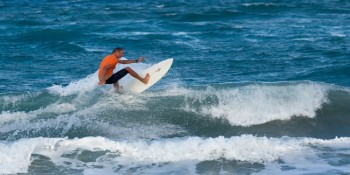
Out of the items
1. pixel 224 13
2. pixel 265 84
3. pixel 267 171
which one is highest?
pixel 224 13

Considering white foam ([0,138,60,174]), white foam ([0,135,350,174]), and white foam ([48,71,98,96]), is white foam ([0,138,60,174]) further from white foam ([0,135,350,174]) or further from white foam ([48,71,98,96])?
white foam ([48,71,98,96])

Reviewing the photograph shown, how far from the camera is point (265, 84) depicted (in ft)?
51.1

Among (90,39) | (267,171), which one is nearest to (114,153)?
(267,171)

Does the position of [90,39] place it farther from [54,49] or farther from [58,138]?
[58,138]

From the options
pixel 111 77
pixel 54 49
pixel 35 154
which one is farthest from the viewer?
pixel 54 49

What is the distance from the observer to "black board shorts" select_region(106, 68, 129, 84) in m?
14.2

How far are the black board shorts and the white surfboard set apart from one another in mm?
715

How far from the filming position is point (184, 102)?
14.9 metres

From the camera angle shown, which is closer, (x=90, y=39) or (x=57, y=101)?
(x=57, y=101)

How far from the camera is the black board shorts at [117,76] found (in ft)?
46.5

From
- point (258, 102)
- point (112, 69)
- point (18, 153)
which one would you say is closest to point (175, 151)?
point (18, 153)

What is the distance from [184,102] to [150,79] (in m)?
0.92

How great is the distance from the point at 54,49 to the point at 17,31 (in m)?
4.11

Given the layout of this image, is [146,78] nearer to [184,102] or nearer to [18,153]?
[184,102]
